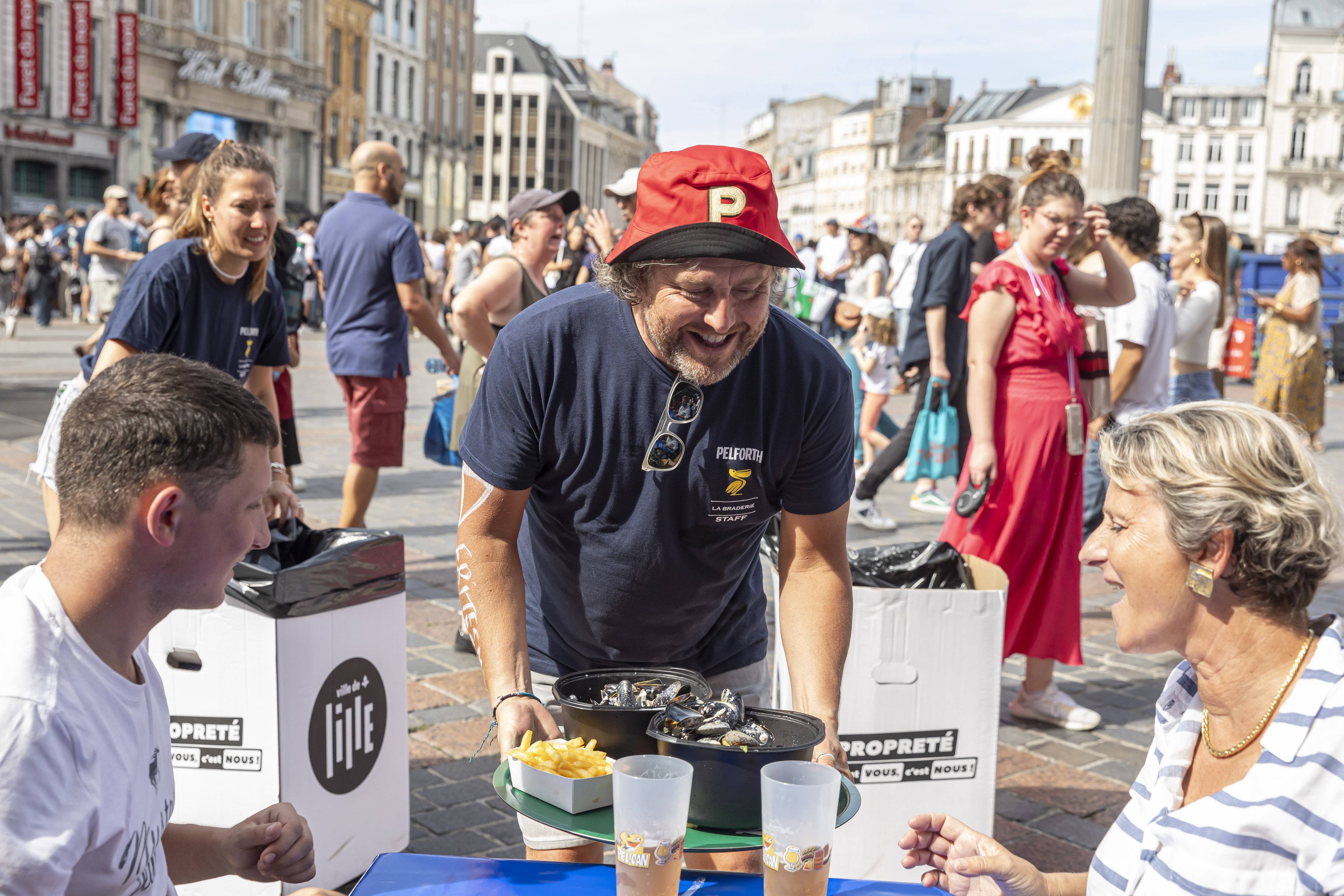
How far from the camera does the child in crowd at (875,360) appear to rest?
948cm

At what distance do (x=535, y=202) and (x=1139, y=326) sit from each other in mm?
2751

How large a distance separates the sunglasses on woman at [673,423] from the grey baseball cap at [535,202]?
3.37 metres

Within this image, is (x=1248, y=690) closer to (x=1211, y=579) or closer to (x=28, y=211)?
(x=1211, y=579)

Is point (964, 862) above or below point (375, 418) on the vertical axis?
below

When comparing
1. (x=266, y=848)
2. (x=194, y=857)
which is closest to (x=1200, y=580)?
(x=266, y=848)

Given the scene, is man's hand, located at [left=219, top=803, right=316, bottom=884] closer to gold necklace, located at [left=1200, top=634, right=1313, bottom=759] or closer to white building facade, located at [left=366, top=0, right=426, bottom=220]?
gold necklace, located at [left=1200, top=634, right=1313, bottom=759]

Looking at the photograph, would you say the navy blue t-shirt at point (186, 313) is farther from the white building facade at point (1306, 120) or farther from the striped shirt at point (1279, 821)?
the white building facade at point (1306, 120)

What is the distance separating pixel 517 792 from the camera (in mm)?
1888

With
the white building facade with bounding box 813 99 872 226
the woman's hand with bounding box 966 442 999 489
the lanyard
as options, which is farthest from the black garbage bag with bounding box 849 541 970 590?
the white building facade with bounding box 813 99 872 226

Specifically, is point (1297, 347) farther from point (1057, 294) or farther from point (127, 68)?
point (127, 68)

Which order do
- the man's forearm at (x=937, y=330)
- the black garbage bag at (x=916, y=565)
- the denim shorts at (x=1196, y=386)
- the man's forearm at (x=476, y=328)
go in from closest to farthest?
the black garbage bag at (x=916, y=565) < the man's forearm at (x=476, y=328) < the man's forearm at (x=937, y=330) < the denim shorts at (x=1196, y=386)

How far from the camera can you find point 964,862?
1.97 m

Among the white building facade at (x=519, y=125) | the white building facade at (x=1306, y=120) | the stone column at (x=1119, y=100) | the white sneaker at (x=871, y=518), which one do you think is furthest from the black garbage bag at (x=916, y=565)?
the white building facade at (x=1306, y=120)

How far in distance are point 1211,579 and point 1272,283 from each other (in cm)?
2197
